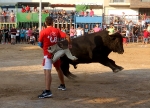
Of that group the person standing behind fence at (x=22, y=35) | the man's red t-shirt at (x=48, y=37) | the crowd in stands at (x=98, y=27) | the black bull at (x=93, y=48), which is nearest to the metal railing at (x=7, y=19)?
the crowd in stands at (x=98, y=27)

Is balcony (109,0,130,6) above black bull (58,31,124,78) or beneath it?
above

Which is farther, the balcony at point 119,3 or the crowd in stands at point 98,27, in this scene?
the balcony at point 119,3

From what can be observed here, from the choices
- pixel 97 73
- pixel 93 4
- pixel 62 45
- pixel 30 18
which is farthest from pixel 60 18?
pixel 62 45

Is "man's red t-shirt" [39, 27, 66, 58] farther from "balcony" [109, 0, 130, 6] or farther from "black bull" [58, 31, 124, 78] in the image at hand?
"balcony" [109, 0, 130, 6]

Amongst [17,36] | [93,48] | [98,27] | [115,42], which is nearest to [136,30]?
[98,27]

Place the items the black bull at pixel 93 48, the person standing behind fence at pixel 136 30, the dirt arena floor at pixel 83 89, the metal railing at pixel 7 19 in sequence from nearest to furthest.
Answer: the dirt arena floor at pixel 83 89, the black bull at pixel 93 48, the person standing behind fence at pixel 136 30, the metal railing at pixel 7 19

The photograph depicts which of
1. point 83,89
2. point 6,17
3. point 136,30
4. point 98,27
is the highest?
point 6,17

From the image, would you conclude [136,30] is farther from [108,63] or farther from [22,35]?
[108,63]

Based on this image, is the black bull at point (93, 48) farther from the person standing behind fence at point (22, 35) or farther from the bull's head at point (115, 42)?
the person standing behind fence at point (22, 35)

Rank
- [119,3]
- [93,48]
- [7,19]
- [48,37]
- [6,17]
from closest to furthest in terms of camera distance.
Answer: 1. [48,37]
2. [93,48]
3. [6,17]
4. [7,19]
5. [119,3]

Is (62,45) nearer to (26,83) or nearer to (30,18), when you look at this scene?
(26,83)

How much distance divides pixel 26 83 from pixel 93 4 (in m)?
39.1

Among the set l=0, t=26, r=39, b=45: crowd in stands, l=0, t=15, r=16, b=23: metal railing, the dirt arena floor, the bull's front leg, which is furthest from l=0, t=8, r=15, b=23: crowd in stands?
the bull's front leg

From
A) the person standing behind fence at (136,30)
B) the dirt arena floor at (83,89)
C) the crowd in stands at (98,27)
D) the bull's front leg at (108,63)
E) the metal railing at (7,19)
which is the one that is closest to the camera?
the dirt arena floor at (83,89)
